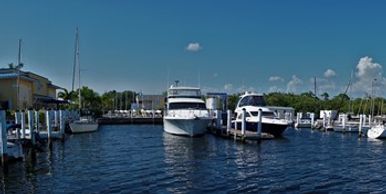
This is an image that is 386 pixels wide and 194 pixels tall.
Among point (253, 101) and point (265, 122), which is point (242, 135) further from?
point (253, 101)

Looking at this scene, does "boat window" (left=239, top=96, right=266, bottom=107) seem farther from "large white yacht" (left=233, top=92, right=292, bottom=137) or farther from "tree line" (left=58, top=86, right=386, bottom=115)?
"tree line" (left=58, top=86, right=386, bottom=115)

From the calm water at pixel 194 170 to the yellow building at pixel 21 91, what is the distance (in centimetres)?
2682

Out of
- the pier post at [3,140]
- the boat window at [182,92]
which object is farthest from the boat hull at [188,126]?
the pier post at [3,140]

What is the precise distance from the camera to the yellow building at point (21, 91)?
Answer: 61031 mm

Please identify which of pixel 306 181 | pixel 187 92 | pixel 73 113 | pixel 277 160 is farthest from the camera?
pixel 73 113

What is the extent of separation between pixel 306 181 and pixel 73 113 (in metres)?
53.1

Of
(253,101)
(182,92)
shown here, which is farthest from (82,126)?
(253,101)

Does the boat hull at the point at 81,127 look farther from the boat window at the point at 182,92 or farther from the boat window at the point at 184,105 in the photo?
the boat window at the point at 184,105

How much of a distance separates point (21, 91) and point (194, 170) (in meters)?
44.5

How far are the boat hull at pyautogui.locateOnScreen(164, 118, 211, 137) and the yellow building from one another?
67.2 ft

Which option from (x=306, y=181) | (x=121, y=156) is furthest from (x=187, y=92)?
(x=306, y=181)

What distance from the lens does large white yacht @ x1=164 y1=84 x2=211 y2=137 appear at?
48312 mm

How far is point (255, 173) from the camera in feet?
84.4

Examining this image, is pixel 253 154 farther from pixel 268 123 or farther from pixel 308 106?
pixel 308 106
